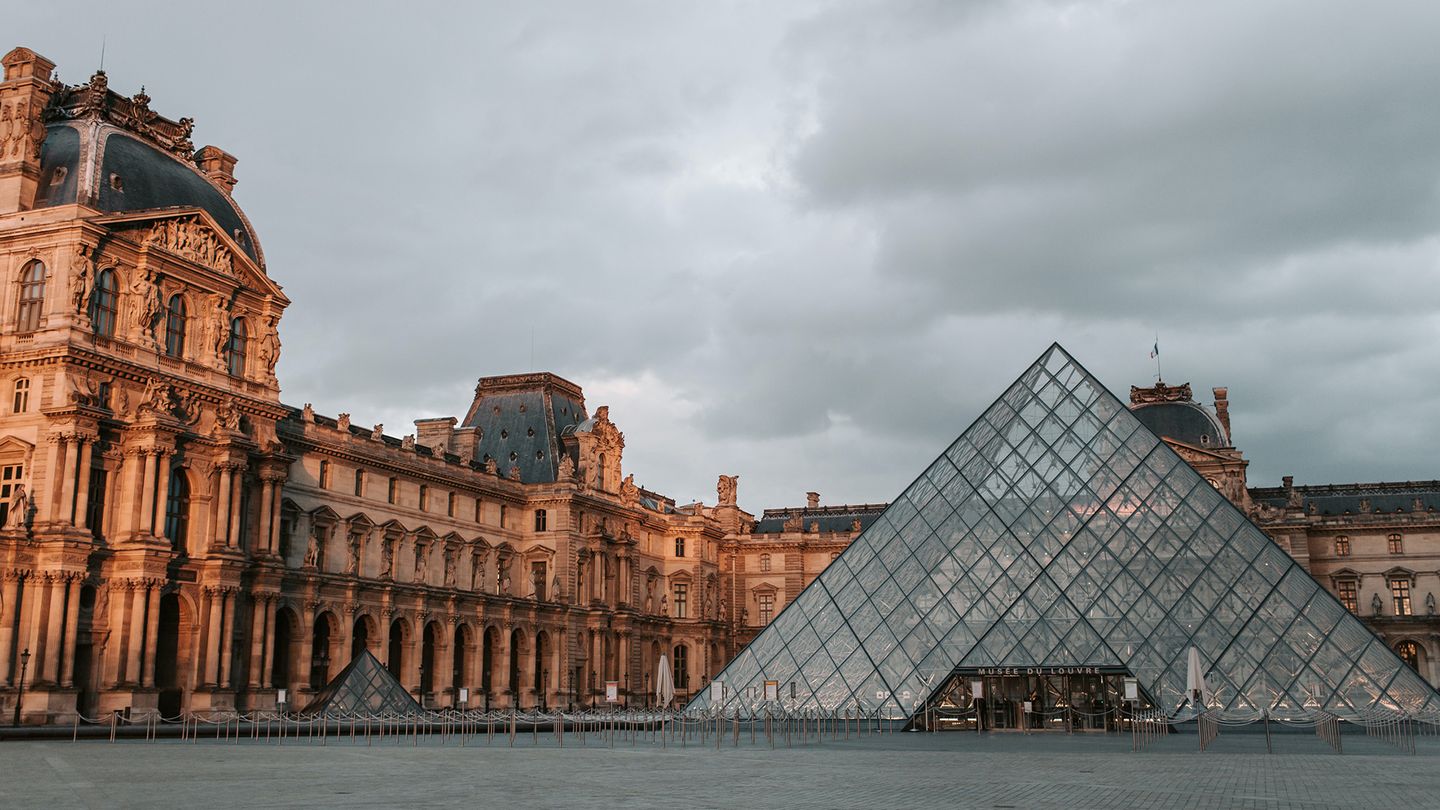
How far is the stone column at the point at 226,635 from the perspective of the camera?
34.6 meters

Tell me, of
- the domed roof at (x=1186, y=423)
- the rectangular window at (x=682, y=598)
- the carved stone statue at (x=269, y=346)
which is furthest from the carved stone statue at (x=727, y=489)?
the carved stone statue at (x=269, y=346)

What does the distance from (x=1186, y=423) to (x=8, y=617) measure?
5081 cm

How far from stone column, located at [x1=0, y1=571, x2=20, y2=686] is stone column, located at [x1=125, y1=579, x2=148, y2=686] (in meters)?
2.72

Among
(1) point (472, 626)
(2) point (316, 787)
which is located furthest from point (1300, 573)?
(1) point (472, 626)

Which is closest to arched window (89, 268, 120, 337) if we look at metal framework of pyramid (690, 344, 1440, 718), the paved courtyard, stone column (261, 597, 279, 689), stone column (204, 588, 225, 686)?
stone column (204, 588, 225, 686)

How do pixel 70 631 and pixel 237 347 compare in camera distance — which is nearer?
pixel 70 631

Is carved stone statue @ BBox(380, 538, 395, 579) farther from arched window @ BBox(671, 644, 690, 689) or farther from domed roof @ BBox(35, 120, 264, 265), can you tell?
arched window @ BBox(671, 644, 690, 689)

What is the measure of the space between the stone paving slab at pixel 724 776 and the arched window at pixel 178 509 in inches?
441

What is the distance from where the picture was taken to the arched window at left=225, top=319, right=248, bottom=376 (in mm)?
37688

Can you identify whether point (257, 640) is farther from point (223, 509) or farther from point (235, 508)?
point (223, 509)

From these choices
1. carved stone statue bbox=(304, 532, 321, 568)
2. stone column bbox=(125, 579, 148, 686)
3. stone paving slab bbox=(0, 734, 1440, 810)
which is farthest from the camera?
carved stone statue bbox=(304, 532, 321, 568)

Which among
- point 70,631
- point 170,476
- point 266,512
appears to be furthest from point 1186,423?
point 70,631

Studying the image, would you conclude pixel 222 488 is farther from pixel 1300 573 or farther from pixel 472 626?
pixel 1300 573

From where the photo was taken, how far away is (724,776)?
50.8 ft
